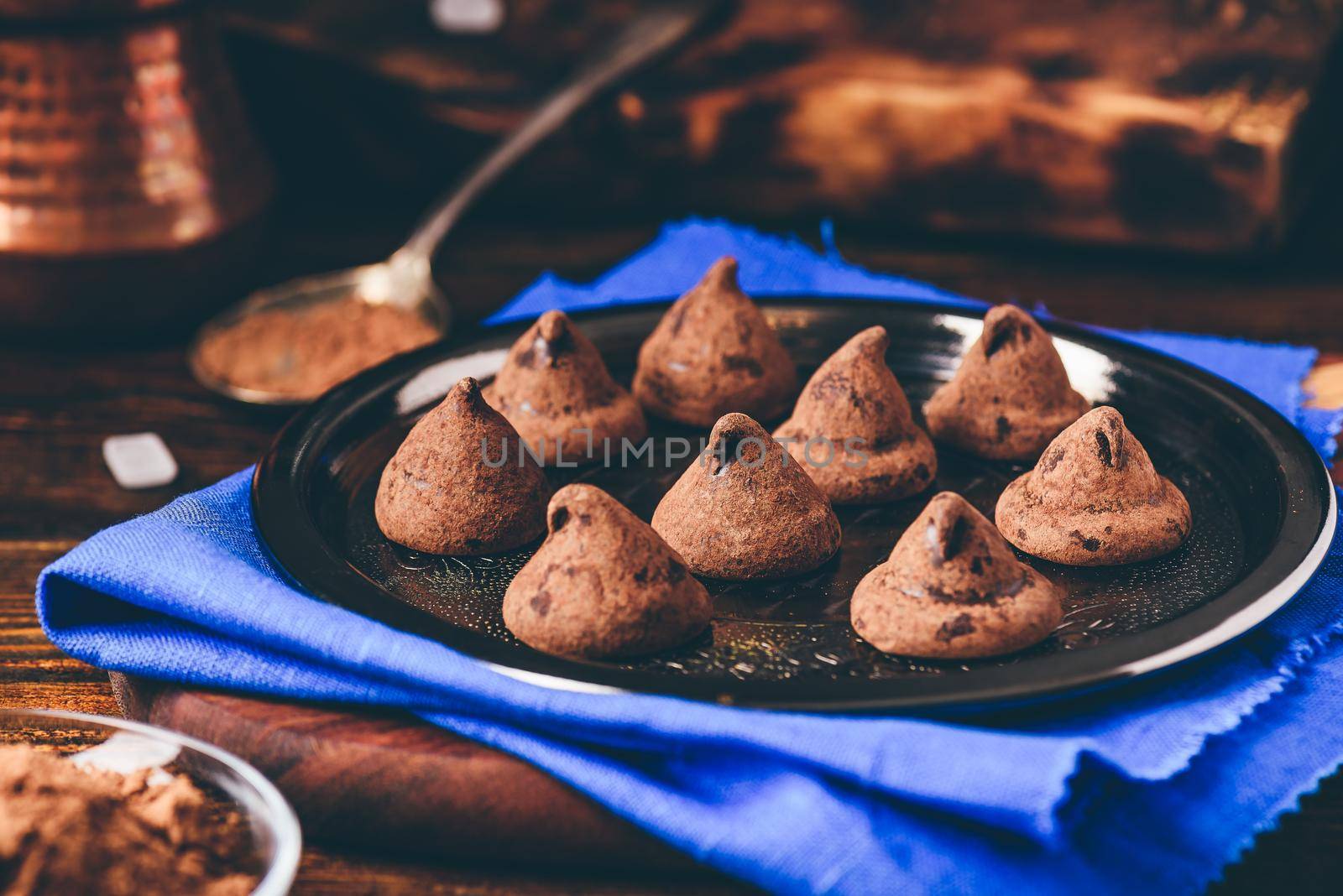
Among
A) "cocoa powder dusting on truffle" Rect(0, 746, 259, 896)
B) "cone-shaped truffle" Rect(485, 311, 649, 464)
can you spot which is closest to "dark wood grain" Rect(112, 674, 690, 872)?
"cocoa powder dusting on truffle" Rect(0, 746, 259, 896)

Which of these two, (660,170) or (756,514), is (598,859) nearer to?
(756,514)

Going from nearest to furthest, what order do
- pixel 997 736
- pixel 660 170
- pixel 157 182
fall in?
pixel 997 736
pixel 157 182
pixel 660 170

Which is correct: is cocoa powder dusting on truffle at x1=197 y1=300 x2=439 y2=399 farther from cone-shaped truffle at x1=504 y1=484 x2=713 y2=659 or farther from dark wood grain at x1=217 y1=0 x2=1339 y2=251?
cone-shaped truffle at x1=504 y1=484 x2=713 y2=659

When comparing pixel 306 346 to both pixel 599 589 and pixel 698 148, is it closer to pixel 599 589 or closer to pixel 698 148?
pixel 698 148

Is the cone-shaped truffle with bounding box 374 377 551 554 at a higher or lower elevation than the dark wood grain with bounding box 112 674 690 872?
higher

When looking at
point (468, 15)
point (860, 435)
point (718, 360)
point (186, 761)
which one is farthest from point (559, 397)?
point (468, 15)

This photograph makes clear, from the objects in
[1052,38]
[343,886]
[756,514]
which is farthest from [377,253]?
[343,886]
